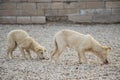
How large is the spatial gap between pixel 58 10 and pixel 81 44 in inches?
330

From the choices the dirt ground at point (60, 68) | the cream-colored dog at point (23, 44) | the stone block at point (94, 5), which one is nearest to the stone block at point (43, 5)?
the stone block at point (94, 5)

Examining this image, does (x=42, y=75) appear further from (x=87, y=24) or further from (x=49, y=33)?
(x=87, y=24)

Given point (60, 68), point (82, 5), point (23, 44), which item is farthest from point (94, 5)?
point (60, 68)

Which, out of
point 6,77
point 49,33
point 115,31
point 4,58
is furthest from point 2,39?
point 6,77

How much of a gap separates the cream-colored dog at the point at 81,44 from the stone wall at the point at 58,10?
26.1 ft

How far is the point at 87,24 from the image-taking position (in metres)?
16.3

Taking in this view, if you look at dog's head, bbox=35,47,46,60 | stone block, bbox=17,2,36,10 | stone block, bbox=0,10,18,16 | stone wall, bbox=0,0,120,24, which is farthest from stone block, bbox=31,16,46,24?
dog's head, bbox=35,47,46,60

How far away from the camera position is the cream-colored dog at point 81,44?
8234 millimetres

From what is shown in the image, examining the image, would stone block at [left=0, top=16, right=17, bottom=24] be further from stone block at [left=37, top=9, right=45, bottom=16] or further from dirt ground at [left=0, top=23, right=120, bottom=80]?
dirt ground at [left=0, top=23, right=120, bottom=80]

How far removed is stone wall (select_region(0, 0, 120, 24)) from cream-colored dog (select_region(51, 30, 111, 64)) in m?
7.94

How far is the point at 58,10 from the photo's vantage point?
54.1 ft

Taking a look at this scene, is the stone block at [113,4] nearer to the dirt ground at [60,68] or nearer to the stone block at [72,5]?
the stone block at [72,5]

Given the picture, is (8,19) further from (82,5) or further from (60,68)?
(60,68)

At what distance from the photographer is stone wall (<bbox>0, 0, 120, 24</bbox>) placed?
53.5 ft
